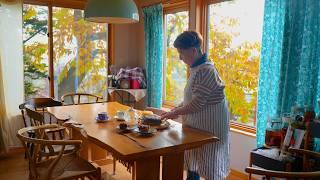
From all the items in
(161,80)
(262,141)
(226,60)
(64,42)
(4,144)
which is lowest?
(4,144)

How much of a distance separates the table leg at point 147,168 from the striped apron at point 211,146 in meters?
0.36

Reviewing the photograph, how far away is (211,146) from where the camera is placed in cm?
207

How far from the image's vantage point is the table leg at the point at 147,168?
1.81 metres

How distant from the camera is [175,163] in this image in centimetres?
204

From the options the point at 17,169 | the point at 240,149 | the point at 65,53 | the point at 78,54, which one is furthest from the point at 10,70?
the point at 240,149

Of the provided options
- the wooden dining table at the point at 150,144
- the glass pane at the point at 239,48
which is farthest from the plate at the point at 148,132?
the glass pane at the point at 239,48

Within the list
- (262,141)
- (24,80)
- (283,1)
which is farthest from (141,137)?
(24,80)

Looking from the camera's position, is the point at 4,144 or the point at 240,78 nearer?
the point at 240,78

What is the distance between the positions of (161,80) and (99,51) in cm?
110

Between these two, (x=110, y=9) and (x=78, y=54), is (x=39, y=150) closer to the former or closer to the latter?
(x=110, y=9)

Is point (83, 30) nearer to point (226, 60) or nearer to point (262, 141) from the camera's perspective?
point (226, 60)

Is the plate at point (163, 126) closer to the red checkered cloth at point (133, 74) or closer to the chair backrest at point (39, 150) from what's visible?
the chair backrest at point (39, 150)

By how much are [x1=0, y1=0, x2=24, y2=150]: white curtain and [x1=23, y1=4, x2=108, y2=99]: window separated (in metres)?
0.23

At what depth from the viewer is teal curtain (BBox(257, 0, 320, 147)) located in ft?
7.70
